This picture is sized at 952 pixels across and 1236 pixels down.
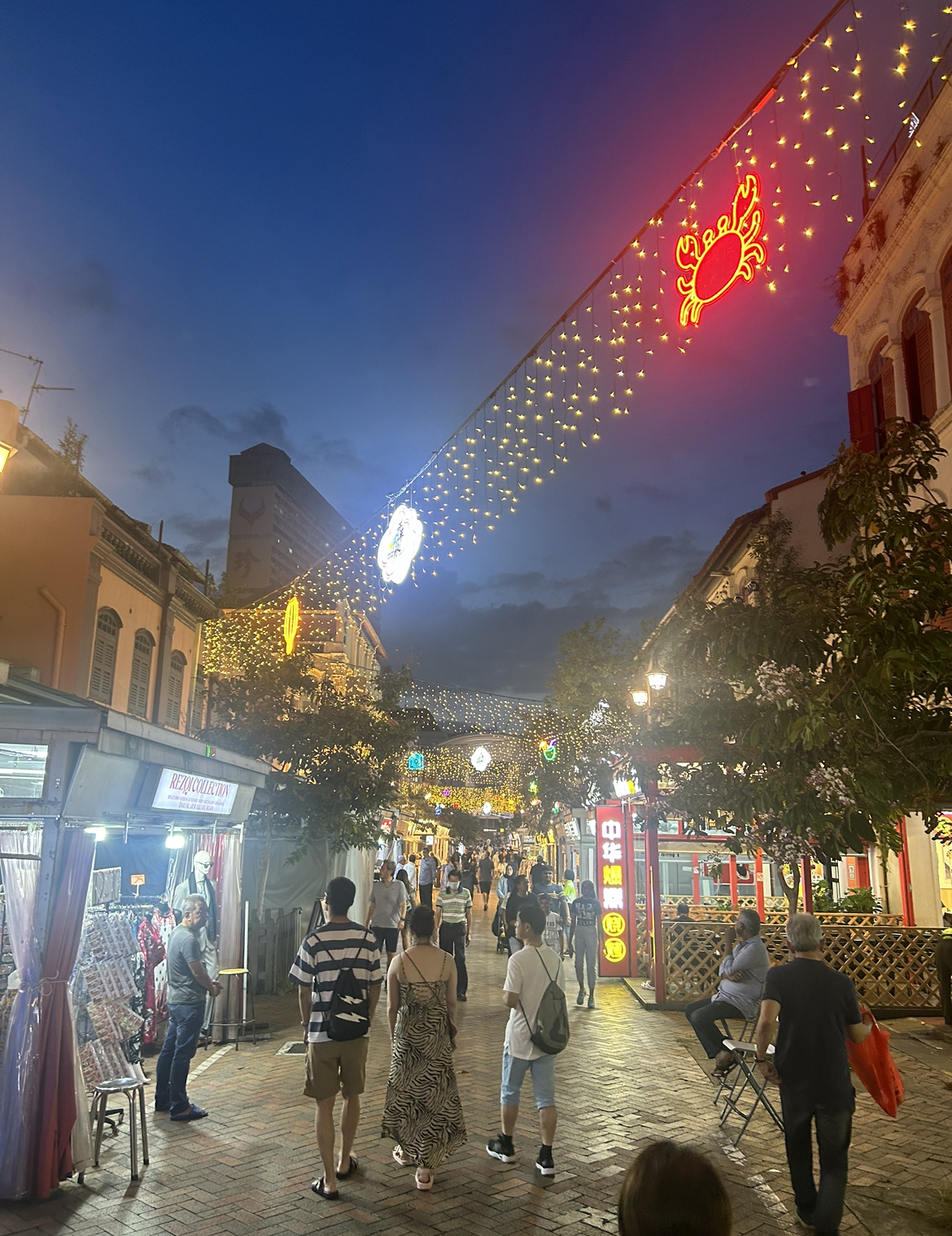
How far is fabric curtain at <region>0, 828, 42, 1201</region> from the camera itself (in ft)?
18.9

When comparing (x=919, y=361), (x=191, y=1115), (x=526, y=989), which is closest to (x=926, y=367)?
(x=919, y=361)

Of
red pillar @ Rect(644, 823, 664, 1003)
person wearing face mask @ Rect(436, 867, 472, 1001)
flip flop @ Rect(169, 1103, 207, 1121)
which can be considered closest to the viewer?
flip flop @ Rect(169, 1103, 207, 1121)

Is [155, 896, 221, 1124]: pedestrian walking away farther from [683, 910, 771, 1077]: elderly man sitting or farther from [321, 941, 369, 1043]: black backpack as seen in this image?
[683, 910, 771, 1077]: elderly man sitting

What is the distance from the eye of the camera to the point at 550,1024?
21.2 ft

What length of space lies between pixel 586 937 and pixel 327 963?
8.67 metres

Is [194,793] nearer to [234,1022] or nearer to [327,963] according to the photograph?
[234,1022]

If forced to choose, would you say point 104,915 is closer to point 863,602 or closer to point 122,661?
point 863,602

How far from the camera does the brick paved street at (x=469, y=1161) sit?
18.0 ft

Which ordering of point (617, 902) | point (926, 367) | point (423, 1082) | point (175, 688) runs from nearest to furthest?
point (423, 1082)
point (926, 367)
point (617, 902)
point (175, 688)

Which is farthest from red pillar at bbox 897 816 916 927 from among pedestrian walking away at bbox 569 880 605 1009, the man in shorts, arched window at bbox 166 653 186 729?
A: arched window at bbox 166 653 186 729

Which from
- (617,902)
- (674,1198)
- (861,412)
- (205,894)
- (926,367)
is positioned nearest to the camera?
(674,1198)

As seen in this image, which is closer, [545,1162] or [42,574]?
A: [545,1162]

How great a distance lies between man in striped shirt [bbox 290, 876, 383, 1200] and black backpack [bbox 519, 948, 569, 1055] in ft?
3.92

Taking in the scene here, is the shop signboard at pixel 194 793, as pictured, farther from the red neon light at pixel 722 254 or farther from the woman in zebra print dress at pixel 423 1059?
the red neon light at pixel 722 254
